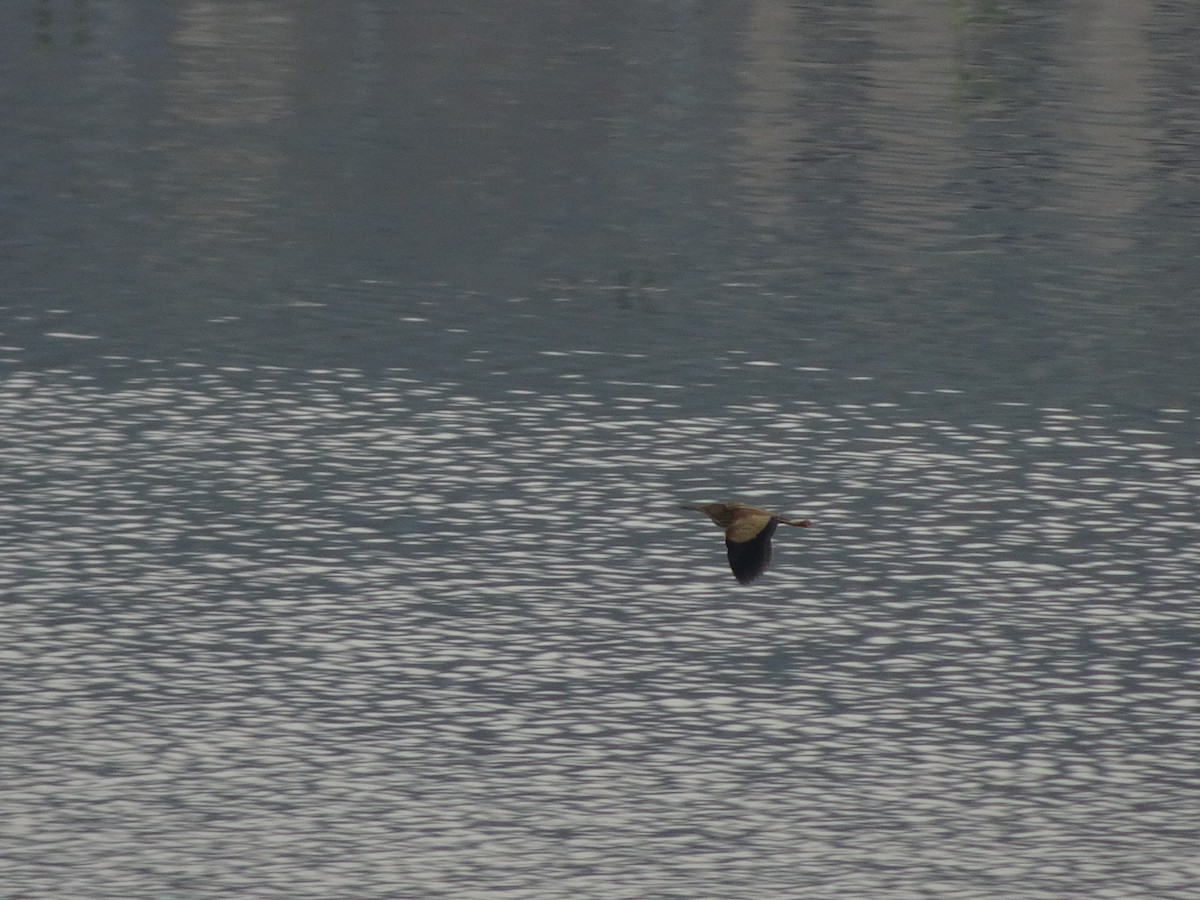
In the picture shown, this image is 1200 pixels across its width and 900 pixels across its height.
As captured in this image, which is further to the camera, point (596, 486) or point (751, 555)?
point (596, 486)

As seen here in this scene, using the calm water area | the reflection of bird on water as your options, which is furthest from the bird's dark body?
the calm water area

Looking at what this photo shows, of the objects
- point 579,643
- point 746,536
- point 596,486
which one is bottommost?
point 579,643

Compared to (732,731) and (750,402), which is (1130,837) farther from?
(750,402)

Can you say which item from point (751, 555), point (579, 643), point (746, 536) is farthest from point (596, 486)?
point (751, 555)

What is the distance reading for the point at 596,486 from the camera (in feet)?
138

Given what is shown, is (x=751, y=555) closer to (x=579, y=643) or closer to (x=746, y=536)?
(x=746, y=536)

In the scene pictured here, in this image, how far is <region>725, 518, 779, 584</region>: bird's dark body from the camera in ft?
88.7

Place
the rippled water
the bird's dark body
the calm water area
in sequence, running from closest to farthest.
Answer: the bird's dark body < the rippled water < the calm water area

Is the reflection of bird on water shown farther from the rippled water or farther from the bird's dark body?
the rippled water

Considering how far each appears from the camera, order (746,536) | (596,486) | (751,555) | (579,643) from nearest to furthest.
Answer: (751,555) → (746,536) → (579,643) → (596,486)

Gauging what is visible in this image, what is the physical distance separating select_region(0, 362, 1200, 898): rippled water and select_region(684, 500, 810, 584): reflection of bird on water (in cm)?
412

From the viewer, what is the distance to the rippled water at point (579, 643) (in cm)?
3041

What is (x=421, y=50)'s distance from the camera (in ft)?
257

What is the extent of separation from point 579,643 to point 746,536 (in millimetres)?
9246
